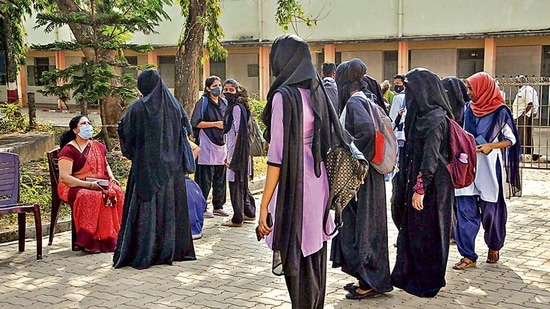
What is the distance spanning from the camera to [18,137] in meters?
14.3

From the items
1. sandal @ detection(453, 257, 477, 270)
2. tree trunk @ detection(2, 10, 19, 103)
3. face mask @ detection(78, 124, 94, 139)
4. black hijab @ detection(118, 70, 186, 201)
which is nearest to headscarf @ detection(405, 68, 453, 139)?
sandal @ detection(453, 257, 477, 270)

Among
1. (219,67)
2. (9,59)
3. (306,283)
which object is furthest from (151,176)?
(219,67)

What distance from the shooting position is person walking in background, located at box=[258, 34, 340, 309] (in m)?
3.94

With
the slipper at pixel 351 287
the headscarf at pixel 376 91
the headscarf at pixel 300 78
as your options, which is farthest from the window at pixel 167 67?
the headscarf at pixel 300 78

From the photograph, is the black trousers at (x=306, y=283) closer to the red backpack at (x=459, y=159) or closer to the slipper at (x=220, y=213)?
the red backpack at (x=459, y=159)

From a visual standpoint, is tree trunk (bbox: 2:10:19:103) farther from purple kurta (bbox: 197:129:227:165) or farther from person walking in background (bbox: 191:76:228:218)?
purple kurta (bbox: 197:129:227:165)

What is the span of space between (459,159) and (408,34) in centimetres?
1619

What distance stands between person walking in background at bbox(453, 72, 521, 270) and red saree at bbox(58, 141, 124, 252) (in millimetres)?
3629

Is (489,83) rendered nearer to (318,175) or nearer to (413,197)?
(413,197)

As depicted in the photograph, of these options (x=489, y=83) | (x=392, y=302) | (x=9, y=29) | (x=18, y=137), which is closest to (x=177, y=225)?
(x=392, y=302)

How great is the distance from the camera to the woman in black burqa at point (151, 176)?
250 inches

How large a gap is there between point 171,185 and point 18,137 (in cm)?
907

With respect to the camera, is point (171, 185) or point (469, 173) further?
point (171, 185)

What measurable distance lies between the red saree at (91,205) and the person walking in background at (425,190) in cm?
326
